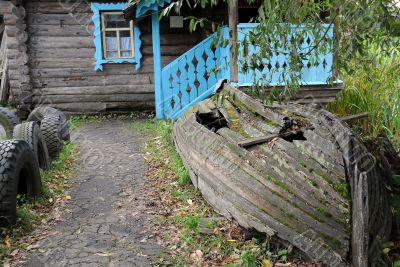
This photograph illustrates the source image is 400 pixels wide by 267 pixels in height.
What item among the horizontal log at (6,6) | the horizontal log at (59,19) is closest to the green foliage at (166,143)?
the horizontal log at (59,19)

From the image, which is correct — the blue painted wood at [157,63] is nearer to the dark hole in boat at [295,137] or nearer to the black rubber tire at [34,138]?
the black rubber tire at [34,138]

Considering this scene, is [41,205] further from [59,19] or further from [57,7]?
[57,7]

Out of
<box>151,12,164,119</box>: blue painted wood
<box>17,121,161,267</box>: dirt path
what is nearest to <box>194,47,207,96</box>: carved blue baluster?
<box>151,12,164,119</box>: blue painted wood

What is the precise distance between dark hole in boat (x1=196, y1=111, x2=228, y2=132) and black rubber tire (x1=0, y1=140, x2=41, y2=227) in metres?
2.66

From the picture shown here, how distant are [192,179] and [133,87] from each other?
6265 millimetres

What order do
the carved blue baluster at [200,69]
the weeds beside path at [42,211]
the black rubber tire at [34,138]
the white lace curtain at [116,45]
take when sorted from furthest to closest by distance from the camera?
the white lace curtain at [116,45], the carved blue baluster at [200,69], the black rubber tire at [34,138], the weeds beside path at [42,211]

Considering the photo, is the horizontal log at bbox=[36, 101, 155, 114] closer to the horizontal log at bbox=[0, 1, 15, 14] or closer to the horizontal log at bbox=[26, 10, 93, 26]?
the horizontal log at bbox=[26, 10, 93, 26]

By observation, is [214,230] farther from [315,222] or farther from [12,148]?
[12,148]

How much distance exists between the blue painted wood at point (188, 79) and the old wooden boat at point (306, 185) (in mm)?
4860

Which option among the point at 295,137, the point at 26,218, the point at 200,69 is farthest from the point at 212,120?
the point at 200,69

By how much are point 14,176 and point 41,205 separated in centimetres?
89

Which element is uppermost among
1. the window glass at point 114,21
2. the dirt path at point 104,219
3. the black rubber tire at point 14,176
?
the window glass at point 114,21

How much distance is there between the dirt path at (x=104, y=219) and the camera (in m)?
4.04

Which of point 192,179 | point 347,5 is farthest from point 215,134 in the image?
point 347,5
